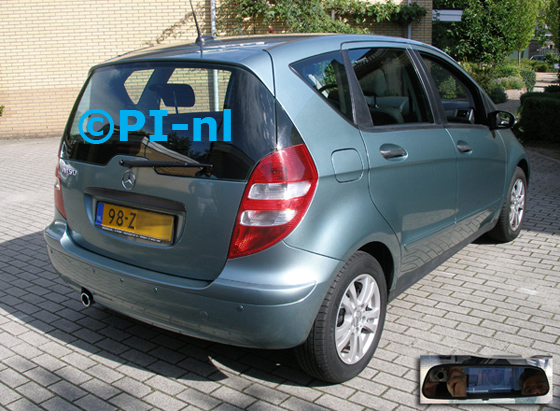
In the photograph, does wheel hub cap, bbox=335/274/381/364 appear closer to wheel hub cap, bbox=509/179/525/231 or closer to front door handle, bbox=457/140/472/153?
front door handle, bbox=457/140/472/153

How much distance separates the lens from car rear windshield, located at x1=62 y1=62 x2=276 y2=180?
2629mm

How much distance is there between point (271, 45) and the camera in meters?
2.92

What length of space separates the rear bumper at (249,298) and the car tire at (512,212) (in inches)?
116

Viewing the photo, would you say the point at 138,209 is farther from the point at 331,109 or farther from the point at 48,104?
the point at 48,104

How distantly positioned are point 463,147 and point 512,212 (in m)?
1.60

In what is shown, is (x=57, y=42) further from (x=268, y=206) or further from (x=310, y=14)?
(x=268, y=206)

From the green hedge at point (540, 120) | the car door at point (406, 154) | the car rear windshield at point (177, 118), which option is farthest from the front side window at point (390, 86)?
the green hedge at point (540, 120)

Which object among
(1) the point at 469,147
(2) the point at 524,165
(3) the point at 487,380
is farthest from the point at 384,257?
(2) the point at 524,165

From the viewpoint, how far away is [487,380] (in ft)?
9.66

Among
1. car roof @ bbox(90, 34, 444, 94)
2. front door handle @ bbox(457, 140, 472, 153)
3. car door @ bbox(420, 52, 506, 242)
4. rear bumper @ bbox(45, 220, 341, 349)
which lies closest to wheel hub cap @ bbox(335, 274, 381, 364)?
rear bumper @ bbox(45, 220, 341, 349)

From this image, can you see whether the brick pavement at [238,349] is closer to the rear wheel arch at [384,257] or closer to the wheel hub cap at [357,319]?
the wheel hub cap at [357,319]

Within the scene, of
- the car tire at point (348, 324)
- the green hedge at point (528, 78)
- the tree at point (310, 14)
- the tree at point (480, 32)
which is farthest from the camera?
the tree at point (480, 32)

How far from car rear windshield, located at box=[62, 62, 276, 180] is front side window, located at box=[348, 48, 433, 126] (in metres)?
0.86

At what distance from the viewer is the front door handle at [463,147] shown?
399 cm
